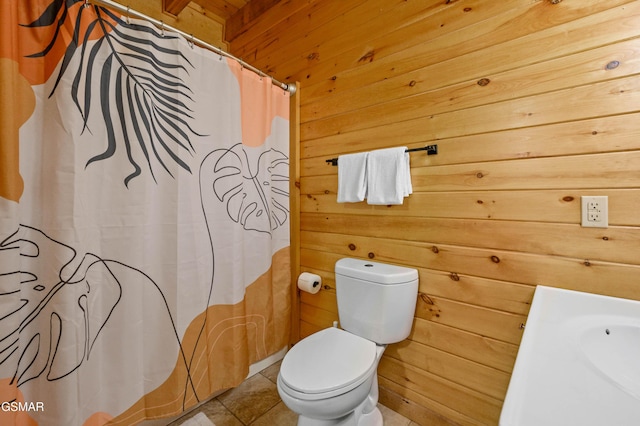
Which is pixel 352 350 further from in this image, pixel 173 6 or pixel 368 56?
pixel 173 6

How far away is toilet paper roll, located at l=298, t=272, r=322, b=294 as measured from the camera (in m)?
1.77

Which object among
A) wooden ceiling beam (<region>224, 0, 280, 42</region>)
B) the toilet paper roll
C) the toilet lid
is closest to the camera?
the toilet lid

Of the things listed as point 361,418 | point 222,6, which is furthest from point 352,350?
point 222,6

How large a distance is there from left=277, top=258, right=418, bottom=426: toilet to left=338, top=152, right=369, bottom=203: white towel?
37 cm

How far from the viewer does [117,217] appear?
117 cm

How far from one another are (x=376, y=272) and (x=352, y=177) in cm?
55

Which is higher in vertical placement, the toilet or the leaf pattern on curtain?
the leaf pattern on curtain

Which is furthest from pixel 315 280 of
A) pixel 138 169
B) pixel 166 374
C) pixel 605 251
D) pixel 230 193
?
pixel 605 251

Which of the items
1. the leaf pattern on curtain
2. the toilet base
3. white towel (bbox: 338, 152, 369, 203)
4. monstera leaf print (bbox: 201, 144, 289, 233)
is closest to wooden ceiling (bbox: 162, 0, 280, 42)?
the leaf pattern on curtain

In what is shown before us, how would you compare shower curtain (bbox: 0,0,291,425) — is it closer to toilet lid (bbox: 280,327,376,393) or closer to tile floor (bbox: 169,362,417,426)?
tile floor (bbox: 169,362,417,426)

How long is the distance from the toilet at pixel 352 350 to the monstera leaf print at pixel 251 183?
605mm

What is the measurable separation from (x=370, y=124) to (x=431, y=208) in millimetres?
591

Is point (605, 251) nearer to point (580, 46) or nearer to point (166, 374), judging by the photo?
point (580, 46)

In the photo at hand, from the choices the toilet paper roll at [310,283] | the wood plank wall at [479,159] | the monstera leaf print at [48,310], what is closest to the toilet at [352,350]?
the wood plank wall at [479,159]
